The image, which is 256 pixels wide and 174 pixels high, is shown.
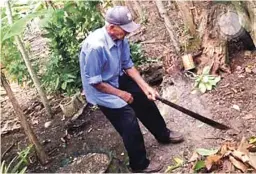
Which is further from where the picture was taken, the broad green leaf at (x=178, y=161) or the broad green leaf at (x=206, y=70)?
the broad green leaf at (x=206, y=70)

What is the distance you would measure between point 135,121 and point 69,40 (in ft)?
7.14

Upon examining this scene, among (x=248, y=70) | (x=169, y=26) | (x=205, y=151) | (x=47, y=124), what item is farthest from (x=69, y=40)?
(x=205, y=151)

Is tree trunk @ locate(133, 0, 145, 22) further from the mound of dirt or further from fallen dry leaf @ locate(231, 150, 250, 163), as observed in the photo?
fallen dry leaf @ locate(231, 150, 250, 163)

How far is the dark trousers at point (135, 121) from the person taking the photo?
3.49 m

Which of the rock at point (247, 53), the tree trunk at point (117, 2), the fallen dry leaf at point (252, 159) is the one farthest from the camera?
the tree trunk at point (117, 2)

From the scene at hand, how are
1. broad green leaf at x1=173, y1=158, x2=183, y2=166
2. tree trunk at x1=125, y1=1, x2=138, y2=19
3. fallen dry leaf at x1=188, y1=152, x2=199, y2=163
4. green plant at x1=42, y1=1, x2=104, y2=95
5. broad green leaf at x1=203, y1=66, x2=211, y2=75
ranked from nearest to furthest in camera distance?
1. fallen dry leaf at x1=188, y1=152, x2=199, y2=163
2. broad green leaf at x1=173, y1=158, x2=183, y2=166
3. broad green leaf at x1=203, y1=66, x2=211, y2=75
4. green plant at x1=42, y1=1, x2=104, y2=95
5. tree trunk at x1=125, y1=1, x2=138, y2=19

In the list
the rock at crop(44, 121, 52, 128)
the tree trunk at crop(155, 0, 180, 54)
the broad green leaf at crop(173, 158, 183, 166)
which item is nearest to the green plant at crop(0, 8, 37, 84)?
the rock at crop(44, 121, 52, 128)

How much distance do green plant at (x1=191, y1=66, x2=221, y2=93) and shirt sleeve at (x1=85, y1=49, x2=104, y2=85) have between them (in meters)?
1.87

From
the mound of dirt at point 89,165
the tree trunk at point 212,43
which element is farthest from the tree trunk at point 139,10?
the mound of dirt at point 89,165

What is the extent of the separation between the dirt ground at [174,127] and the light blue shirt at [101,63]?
0.67m

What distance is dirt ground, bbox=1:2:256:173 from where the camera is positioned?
3900 mm

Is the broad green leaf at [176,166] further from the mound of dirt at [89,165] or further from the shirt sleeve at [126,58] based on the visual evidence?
the shirt sleeve at [126,58]

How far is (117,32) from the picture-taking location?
128 inches

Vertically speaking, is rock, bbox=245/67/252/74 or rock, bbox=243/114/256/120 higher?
rock, bbox=245/67/252/74
